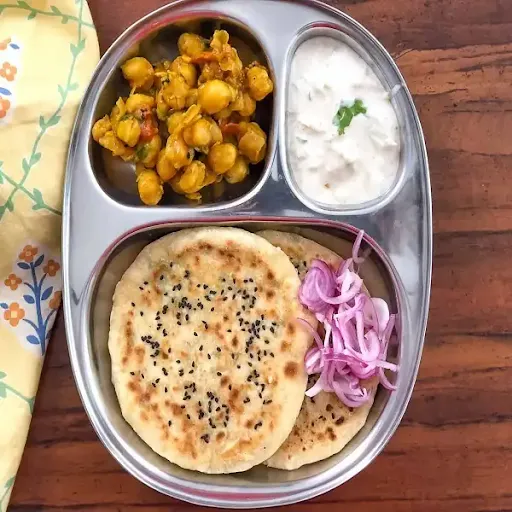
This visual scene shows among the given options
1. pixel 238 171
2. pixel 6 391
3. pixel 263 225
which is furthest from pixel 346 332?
pixel 6 391

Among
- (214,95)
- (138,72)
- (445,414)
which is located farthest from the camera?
(445,414)

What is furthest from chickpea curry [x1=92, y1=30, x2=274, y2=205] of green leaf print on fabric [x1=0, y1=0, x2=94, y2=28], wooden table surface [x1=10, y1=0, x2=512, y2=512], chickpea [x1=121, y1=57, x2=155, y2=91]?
wooden table surface [x1=10, y1=0, x2=512, y2=512]

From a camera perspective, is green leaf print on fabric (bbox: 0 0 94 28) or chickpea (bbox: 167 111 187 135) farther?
green leaf print on fabric (bbox: 0 0 94 28)

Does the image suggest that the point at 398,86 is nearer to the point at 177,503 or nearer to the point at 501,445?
the point at 501,445

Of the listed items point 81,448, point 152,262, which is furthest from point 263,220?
point 81,448

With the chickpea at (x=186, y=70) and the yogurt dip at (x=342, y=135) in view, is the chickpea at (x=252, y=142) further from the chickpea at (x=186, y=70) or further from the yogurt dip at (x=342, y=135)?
the chickpea at (x=186, y=70)

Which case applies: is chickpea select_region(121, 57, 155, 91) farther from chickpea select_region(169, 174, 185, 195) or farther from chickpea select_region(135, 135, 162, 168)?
chickpea select_region(169, 174, 185, 195)

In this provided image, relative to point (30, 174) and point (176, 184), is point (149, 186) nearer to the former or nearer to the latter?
point (176, 184)
